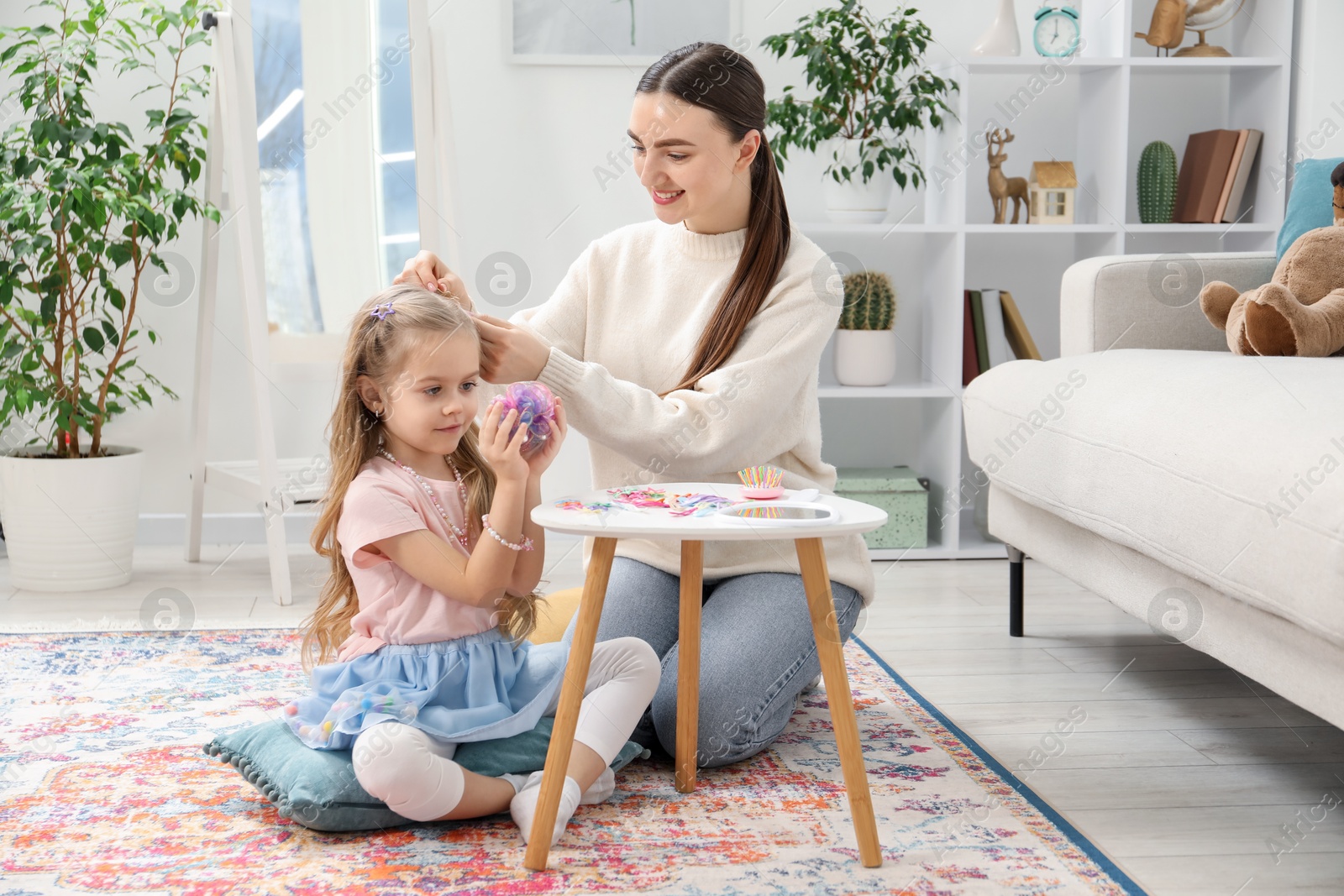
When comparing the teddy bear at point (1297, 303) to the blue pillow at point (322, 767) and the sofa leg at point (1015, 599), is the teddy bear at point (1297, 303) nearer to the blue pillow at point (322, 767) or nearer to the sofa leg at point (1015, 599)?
the sofa leg at point (1015, 599)

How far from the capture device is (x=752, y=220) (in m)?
1.55

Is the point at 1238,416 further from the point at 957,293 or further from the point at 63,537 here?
the point at 63,537

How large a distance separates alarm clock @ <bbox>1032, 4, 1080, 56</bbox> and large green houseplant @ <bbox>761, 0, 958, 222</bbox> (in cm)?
24

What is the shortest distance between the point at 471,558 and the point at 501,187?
5.55 feet

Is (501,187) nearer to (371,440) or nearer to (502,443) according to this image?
(371,440)

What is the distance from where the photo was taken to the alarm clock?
261cm

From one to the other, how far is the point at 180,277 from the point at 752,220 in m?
1.62

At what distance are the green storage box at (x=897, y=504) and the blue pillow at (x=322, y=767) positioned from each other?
1.42 meters

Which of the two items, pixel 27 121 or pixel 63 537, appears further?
pixel 27 121

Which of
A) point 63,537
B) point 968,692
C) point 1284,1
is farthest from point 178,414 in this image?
point 1284,1

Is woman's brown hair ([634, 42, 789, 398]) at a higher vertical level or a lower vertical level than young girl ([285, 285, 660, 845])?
higher

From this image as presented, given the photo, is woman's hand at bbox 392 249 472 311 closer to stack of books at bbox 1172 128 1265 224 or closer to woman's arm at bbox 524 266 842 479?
woman's arm at bbox 524 266 842 479

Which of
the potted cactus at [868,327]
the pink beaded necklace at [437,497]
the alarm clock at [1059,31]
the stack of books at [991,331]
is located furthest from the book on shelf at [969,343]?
the pink beaded necklace at [437,497]

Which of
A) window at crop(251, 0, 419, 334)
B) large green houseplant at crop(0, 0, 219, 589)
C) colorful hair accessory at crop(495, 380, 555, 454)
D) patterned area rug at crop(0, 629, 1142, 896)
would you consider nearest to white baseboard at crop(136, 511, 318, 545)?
large green houseplant at crop(0, 0, 219, 589)
